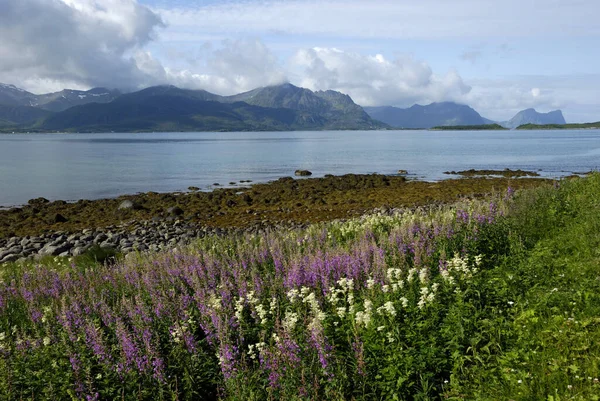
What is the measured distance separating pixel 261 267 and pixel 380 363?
5.52 meters

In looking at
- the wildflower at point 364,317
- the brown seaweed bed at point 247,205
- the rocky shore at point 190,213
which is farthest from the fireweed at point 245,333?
the brown seaweed bed at point 247,205

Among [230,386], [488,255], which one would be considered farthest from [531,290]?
[230,386]

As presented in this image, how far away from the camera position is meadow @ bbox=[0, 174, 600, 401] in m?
5.43

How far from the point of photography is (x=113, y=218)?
32438 mm

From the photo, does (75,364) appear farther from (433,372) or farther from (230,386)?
(433,372)

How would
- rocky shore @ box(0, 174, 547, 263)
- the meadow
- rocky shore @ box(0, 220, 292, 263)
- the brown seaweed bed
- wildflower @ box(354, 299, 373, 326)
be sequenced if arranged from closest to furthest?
the meadow, wildflower @ box(354, 299, 373, 326), rocky shore @ box(0, 220, 292, 263), rocky shore @ box(0, 174, 547, 263), the brown seaweed bed

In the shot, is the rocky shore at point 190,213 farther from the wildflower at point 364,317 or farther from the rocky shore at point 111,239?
the wildflower at point 364,317

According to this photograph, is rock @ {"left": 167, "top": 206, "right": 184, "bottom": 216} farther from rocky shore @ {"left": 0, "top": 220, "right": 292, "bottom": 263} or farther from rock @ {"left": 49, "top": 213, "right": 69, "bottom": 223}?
rock @ {"left": 49, "top": 213, "right": 69, "bottom": 223}

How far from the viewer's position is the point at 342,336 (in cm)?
622

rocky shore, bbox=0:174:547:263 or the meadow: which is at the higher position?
the meadow

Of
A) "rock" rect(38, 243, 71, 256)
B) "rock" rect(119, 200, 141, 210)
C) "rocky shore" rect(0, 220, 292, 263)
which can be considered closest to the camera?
"rock" rect(38, 243, 71, 256)

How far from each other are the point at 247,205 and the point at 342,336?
29.2 metres

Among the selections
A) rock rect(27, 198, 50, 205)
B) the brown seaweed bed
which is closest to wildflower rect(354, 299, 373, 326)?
the brown seaweed bed

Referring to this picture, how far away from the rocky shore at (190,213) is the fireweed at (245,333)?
1365cm
